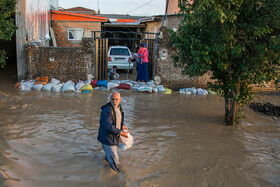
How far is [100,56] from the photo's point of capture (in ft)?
39.8

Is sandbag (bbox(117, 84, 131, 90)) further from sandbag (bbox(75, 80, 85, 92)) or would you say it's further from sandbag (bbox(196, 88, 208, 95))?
sandbag (bbox(196, 88, 208, 95))

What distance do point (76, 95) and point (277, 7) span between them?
781 cm

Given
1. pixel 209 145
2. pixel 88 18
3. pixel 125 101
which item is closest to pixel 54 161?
pixel 209 145

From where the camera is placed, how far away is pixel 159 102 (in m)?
9.88

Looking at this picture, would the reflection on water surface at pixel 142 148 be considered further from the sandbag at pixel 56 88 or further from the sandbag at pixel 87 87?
the sandbag at pixel 87 87

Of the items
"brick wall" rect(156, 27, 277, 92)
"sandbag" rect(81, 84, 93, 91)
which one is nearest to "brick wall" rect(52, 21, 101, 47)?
"brick wall" rect(156, 27, 277, 92)

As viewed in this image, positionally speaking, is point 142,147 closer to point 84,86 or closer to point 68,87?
point 84,86

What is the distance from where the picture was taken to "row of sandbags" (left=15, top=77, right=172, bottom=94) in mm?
11164

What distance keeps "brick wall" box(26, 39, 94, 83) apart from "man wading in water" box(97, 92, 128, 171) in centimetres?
838

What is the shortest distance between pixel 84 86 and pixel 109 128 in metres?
7.78

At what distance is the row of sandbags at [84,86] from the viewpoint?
11164 millimetres

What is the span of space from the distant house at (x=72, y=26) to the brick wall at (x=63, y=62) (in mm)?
7078

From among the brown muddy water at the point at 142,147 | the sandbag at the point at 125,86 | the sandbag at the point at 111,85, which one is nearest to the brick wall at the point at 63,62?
the sandbag at the point at 111,85

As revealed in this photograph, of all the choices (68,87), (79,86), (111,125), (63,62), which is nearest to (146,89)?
(79,86)
